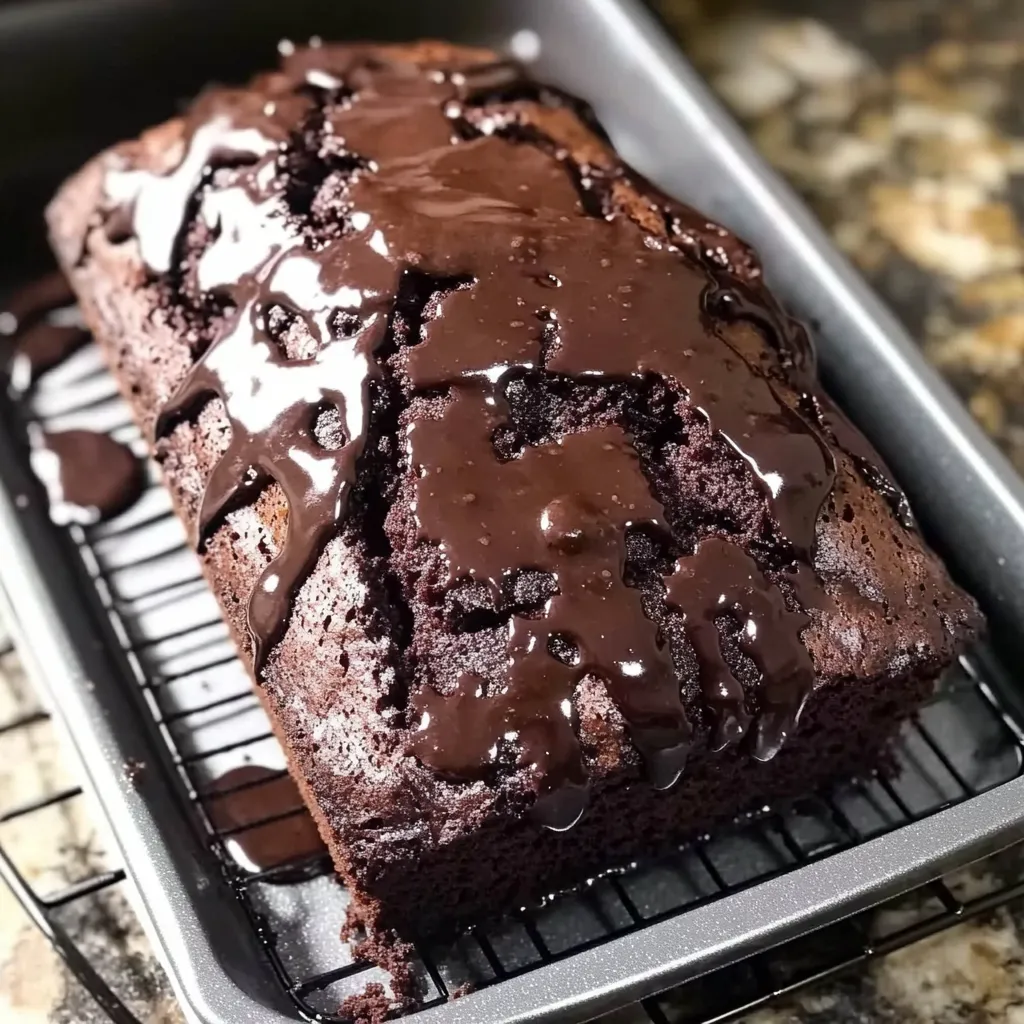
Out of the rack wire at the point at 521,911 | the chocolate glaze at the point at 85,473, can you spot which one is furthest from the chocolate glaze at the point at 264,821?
the chocolate glaze at the point at 85,473

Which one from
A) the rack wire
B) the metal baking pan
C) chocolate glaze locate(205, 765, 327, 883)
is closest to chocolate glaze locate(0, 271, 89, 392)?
the metal baking pan

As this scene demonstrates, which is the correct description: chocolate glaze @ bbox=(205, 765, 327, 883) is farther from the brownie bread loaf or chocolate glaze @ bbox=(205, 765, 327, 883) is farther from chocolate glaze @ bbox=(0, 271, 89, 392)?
chocolate glaze @ bbox=(0, 271, 89, 392)

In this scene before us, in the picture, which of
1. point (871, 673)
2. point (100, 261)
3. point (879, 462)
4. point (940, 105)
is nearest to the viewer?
point (871, 673)

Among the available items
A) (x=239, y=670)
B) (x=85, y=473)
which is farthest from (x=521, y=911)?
(x=85, y=473)

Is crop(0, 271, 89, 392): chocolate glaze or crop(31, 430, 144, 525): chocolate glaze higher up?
crop(0, 271, 89, 392): chocolate glaze

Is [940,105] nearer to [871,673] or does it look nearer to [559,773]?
[871,673]

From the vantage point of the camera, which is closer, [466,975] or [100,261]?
[466,975]

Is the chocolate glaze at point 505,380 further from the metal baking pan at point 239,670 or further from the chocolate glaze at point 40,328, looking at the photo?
the chocolate glaze at point 40,328

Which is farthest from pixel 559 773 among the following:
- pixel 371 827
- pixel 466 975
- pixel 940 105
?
pixel 940 105
